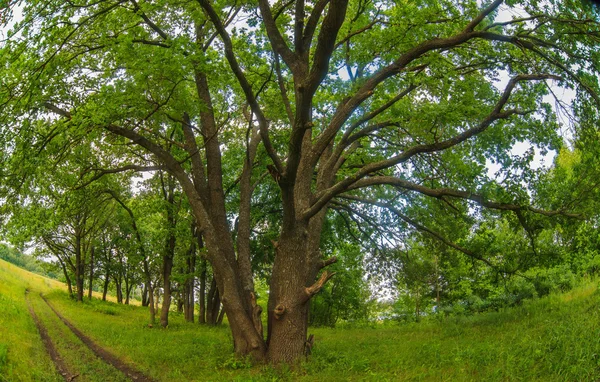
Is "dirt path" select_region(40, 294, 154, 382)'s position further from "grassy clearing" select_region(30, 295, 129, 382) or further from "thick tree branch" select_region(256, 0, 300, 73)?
"thick tree branch" select_region(256, 0, 300, 73)

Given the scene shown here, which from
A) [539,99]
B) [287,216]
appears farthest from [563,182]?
[287,216]

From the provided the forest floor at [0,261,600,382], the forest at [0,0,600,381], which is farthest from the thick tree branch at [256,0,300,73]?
the forest floor at [0,261,600,382]

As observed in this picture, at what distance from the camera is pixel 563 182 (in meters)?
11.0

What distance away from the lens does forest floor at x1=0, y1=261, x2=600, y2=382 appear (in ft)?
25.2

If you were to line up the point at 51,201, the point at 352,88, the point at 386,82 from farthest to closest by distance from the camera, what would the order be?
the point at 51,201 < the point at 386,82 < the point at 352,88

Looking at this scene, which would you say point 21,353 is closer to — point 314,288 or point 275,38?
point 314,288

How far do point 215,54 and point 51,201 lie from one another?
Result: 746cm

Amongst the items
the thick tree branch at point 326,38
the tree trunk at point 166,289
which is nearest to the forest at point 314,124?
the thick tree branch at point 326,38

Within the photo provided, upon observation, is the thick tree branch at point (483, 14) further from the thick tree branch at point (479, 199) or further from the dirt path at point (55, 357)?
the dirt path at point (55, 357)

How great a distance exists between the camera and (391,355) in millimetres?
11602

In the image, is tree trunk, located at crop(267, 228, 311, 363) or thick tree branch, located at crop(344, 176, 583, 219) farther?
thick tree branch, located at crop(344, 176, 583, 219)


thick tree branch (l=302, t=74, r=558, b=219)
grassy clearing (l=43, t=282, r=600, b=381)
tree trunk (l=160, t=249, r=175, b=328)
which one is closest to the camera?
grassy clearing (l=43, t=282, r=600, b=381)

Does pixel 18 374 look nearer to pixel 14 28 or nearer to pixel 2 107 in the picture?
pixel 2 107

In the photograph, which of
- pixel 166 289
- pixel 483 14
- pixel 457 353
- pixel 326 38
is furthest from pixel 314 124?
pixel 166 289
